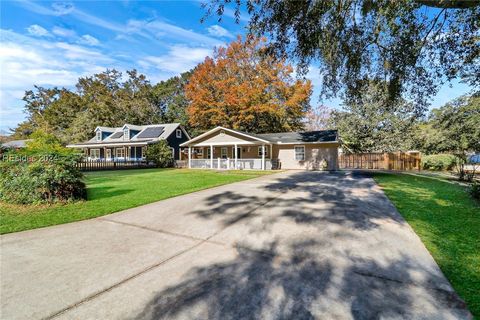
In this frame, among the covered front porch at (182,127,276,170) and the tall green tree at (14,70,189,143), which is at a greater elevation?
the tall green tree at (14,70,189,143)

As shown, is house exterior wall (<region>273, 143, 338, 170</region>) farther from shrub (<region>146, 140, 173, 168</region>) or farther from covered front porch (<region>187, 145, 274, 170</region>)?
shrub (<region>146, 140, 173, 168</region>)

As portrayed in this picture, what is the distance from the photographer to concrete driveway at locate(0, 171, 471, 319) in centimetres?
240

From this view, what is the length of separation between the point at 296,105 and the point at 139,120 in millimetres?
31006

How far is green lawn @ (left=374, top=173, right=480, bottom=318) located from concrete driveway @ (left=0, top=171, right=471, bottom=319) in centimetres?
17

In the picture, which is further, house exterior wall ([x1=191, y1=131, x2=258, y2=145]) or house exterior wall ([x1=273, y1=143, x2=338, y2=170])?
house exterior wall ([x1=191, y1=131, x2=258, y2=145])

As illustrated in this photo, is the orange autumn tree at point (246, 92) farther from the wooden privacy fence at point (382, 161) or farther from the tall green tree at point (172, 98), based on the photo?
the tall green tree at point (172, 98)

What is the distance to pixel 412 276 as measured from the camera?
3.02 metres

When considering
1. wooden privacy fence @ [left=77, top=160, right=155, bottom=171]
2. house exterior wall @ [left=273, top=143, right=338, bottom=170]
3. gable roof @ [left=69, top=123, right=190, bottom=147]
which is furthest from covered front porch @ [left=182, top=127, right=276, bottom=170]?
gable roof @ [left=69, top=123, right=190, bottom=147]

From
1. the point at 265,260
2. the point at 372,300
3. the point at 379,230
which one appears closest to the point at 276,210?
the point at 379,230

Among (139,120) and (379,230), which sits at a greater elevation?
(139,120)

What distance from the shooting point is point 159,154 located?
26156 mm

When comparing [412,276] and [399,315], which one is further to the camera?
[412,276]

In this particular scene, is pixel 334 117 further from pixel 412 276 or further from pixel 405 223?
pixel 412 276

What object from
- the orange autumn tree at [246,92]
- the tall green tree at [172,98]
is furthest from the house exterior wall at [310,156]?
the tall green tree at [172,98]
